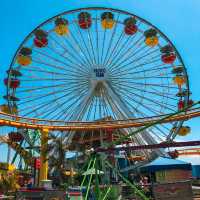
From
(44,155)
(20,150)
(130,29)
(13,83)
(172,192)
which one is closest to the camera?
(172,192)

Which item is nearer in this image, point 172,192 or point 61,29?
point 172,192

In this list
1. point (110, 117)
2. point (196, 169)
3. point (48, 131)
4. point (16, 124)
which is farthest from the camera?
point (196, 169)

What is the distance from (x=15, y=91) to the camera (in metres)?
27.2

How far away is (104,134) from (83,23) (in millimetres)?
10630

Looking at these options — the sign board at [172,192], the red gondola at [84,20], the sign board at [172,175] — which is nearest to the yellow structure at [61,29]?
the red gondola at [84,20]

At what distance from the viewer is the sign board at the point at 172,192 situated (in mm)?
6914

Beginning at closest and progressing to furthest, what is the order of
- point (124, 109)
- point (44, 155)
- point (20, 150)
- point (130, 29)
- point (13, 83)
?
point (44, 155) → point (124, 109) → point (13, 83) → point (130, 29) → point (20, 150)

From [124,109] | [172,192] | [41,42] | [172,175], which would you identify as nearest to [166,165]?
[172,175]

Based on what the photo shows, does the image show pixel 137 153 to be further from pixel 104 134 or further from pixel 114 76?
pixel 114 76

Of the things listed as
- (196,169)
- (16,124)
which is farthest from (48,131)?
(196,169)

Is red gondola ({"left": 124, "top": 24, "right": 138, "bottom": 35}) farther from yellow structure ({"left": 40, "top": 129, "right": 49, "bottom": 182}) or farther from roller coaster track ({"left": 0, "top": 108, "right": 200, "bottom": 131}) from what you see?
yellow structure ({"left": 40, "top": 129, "right": 49, "bottom": 182})

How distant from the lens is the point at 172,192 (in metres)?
6.95

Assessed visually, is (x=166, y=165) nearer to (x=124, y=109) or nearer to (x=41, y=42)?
(x=124, y=109)

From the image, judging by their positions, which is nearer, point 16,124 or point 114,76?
point 16,124
